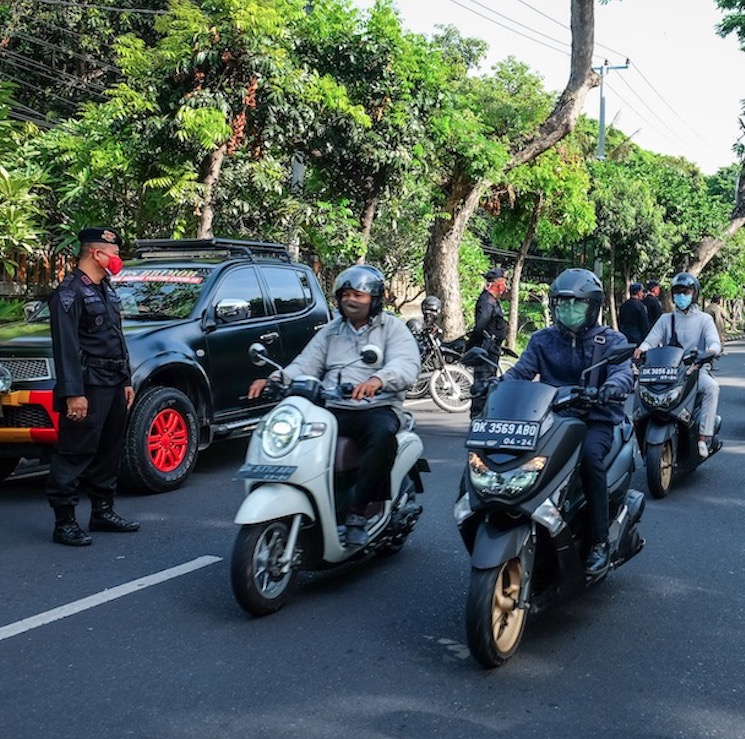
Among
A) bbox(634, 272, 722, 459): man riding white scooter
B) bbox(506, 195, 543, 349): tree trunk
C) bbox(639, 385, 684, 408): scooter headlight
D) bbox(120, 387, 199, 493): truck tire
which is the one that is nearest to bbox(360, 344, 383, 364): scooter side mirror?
bbox(120, 387, 199, 493): truck tire

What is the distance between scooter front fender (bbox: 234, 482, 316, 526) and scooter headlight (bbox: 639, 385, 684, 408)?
4071 mm

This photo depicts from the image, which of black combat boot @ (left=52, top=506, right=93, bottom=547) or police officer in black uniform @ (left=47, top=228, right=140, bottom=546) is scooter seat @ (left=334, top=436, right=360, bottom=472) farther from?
black combat boot @ (left=52, top=506, right=93, bottom=547)

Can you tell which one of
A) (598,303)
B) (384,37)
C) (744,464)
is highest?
(384,37)

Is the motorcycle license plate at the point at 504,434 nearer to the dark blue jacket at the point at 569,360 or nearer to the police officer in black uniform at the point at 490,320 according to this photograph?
the dark blue jacket at the point at 569,360

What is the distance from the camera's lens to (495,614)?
4.07 metres

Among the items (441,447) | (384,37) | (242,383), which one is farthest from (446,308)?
(242,383)

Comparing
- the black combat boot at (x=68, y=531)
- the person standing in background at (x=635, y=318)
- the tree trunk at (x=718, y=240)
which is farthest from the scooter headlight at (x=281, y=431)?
the tree trunk at (x=718, y=240)

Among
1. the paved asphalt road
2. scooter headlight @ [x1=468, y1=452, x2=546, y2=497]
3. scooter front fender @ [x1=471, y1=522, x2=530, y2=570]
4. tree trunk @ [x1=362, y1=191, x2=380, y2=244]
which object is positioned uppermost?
tree trunk @ [x1=362, y1=191, x2=380, y2=244]

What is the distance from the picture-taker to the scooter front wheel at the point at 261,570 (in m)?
4.59

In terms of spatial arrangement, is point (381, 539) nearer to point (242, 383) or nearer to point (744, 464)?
point (242, 383)

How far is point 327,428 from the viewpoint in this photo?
5.04m

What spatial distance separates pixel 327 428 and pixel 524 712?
72.6 inches

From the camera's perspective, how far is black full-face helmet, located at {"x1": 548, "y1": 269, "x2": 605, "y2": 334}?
191 inches

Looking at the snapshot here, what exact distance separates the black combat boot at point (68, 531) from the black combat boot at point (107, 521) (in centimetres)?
26
